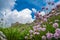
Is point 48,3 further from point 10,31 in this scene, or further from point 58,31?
point 58,31

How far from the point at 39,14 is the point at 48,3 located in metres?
1.79

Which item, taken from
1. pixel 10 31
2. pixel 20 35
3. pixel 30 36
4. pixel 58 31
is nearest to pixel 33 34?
pixel 30 36

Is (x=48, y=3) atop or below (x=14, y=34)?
atop

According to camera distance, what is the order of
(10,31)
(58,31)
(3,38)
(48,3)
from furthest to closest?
1. (48,3)
2. (10,31)
3. (3,38)
4. (58,31)

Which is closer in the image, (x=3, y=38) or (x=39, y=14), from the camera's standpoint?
(x=3, y=38)

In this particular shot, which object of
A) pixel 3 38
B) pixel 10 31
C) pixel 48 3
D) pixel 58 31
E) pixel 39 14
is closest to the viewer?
pixel 58 31

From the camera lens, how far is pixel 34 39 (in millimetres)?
7750

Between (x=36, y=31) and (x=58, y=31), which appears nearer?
(x=58, y=31)

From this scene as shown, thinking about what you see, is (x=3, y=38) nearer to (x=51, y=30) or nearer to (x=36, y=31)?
(x=36, y=31)

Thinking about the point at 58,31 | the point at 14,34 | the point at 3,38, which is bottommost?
the point at 58,31

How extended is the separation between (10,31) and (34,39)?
49.8 inches

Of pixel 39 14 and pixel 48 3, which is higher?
pixel 48 3

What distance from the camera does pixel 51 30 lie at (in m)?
7.76

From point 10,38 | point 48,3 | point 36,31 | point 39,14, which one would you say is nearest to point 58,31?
point 36,31
